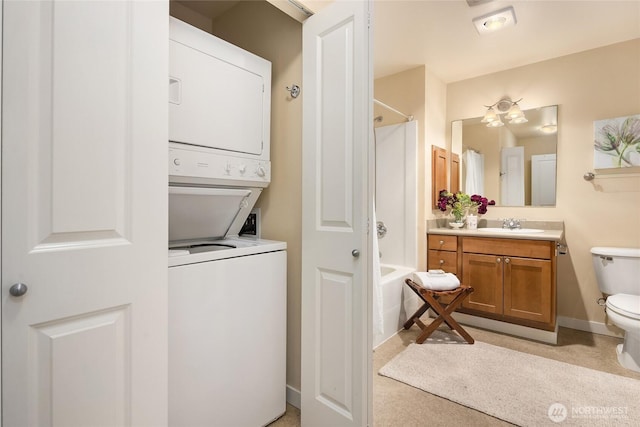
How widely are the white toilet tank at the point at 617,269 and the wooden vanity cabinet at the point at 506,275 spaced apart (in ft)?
1.25

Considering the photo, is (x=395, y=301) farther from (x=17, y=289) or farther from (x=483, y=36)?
(x=17, y=289)

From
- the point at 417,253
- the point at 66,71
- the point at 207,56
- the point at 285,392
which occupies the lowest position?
the point at 285,392

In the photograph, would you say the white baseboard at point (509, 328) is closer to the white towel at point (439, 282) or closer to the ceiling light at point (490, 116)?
the white towel at point (439, 282)

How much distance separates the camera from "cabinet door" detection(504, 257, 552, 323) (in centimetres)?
258

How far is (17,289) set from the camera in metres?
0.83

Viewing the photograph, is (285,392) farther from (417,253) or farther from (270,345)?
(417,253)

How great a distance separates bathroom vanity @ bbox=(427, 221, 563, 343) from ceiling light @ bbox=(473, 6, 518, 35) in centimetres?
162

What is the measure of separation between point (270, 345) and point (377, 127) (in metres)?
2.56

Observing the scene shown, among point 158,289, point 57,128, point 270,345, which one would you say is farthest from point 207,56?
point 270,345

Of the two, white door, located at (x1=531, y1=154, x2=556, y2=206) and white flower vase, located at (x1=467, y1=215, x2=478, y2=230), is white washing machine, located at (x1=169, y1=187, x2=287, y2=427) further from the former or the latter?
white door, located at (x1=531, y1=154, x2=556, y2=206)

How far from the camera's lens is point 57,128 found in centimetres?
90

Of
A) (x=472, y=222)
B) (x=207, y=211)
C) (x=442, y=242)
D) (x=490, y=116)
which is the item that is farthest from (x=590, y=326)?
(x=207, y=211)

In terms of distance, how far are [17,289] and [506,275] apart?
307 centimetres

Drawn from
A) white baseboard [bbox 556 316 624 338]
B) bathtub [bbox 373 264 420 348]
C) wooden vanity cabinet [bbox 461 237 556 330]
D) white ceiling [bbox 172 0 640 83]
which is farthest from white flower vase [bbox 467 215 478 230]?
white ceiling [bbox 172 0 640 83]
